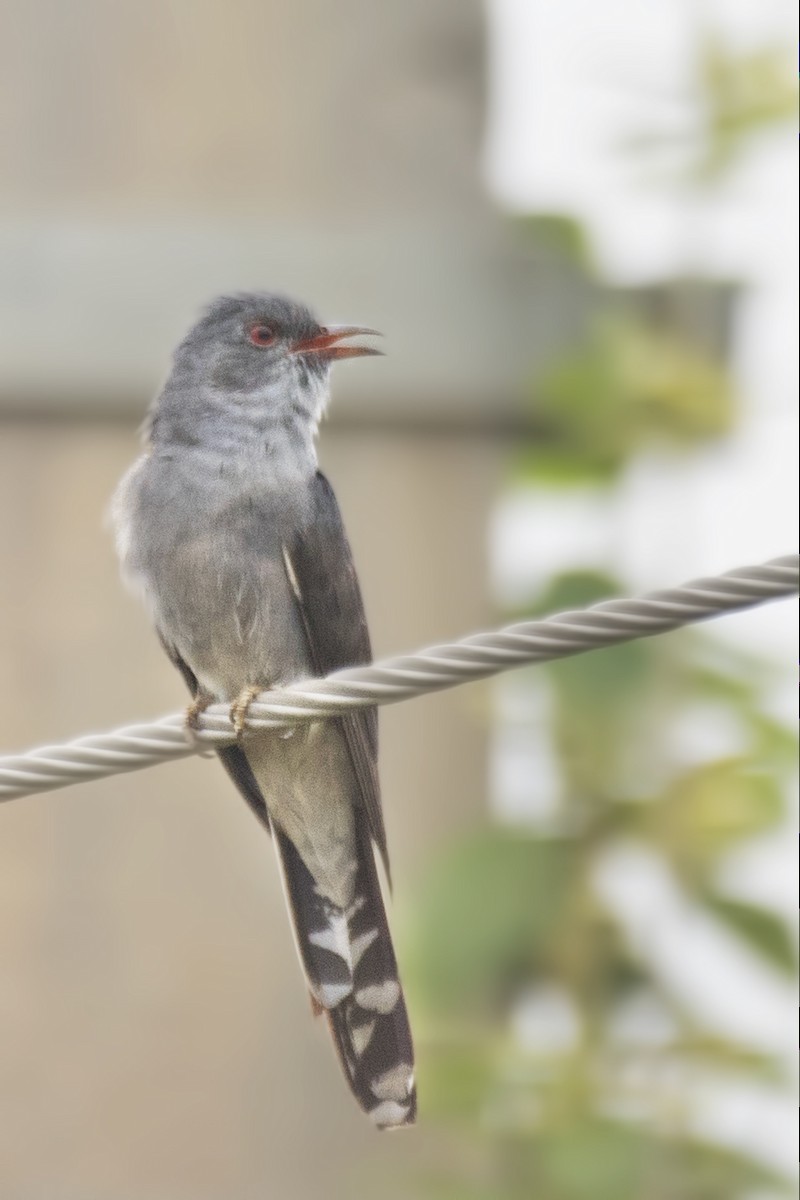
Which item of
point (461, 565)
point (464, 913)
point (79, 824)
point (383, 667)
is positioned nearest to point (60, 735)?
point (79, 824)

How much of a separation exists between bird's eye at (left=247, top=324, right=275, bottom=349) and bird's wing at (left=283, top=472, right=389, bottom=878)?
2.31 ft

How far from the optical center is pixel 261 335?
18.0 feet

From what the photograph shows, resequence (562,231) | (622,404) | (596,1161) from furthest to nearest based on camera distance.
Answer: (562,231) < (622,404) < (596,1161)

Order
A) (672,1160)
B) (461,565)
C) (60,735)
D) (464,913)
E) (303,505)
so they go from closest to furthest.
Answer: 1. (303,505)
2. (672,1160)
3. (464,913)
4. (60,735)
5. (461,565)

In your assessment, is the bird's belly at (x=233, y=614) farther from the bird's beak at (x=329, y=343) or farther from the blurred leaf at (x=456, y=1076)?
the blurred leaf at (x=456, y=1076)

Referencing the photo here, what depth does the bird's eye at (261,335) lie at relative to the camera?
5.46 metres

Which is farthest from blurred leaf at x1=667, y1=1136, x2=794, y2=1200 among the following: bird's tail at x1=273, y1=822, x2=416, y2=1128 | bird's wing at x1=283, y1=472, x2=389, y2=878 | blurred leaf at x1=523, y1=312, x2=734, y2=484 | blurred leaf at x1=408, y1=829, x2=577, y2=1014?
blurred leaf at x1=523, y1=312, x2=734, y2=484

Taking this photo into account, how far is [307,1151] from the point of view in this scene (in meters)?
8.60

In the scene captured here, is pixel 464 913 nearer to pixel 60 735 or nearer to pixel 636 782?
pixel 636 782

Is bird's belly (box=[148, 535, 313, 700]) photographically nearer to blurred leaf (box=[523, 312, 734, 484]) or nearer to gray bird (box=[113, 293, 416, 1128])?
gray bird (box=[113, 293, 416, 1128])

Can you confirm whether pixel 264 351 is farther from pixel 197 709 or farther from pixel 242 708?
pixel 242 708

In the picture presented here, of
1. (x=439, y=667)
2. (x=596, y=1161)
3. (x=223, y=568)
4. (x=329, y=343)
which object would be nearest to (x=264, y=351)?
(x=329, y=343)

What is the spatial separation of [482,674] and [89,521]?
5884mm

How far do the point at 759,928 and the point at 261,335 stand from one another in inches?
94.8
